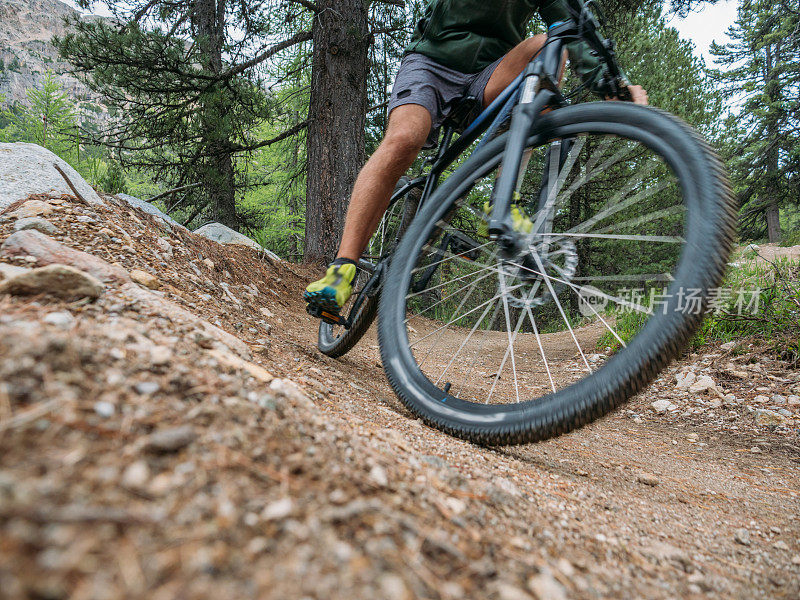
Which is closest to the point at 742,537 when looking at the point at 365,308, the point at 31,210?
the point at 365,308

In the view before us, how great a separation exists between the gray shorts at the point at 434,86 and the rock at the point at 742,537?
1650 millimetres

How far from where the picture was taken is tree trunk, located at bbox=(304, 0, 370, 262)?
173 inches

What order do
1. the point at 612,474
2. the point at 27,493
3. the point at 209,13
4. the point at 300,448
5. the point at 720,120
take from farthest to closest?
the point at 720,120 < the point at 209,13 < the point at 612,474 < the point at 300,448 < the point at 27,493

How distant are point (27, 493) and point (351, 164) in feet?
14.9

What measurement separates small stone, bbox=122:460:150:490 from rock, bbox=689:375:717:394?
10.4 ft

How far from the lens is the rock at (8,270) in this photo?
106 centimetres

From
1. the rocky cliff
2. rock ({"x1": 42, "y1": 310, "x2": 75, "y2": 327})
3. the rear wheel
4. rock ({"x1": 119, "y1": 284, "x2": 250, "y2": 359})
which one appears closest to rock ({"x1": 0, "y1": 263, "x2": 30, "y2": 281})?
rock ({"x1": 119, "y1": 284, "x2": 250, "y2": 359})

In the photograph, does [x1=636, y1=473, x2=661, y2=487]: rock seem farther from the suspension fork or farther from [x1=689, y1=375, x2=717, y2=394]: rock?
[x1=689, y1=375, x2=717, y2=394]: rock

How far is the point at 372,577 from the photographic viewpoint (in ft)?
1.43

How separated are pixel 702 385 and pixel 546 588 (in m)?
2.81

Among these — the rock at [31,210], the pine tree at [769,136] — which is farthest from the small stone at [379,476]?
the pine tree at [769,136]

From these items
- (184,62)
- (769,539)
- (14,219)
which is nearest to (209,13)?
(184,62)

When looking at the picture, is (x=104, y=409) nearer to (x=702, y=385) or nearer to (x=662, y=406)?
(x=662, y=406)

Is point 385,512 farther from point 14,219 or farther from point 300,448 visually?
point 14,219
